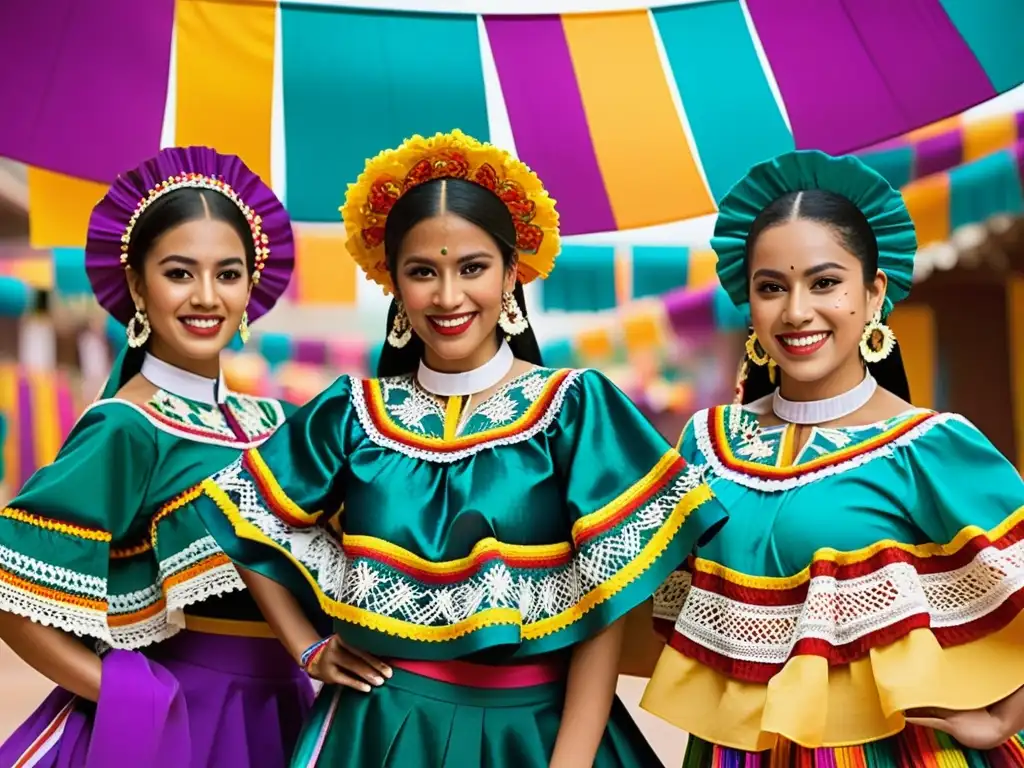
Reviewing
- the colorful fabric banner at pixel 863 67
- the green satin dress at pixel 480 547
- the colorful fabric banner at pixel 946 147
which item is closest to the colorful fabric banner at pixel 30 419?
the colorful fabric banner at pixel 946 147

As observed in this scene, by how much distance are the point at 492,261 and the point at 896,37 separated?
152cm

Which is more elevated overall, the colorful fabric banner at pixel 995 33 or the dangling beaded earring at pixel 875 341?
the colorful fabric banner at pixel 995 33

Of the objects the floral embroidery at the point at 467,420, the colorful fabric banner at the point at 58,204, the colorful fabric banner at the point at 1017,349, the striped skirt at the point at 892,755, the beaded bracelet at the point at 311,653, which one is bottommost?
the striped skirt at the point at 892,755

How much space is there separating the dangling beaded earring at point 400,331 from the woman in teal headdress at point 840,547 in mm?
523

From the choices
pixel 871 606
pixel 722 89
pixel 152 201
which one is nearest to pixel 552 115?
pixel 722 89

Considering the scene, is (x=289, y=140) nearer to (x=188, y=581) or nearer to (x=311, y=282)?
(x=188, y=581)

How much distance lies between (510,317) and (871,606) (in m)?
0.72

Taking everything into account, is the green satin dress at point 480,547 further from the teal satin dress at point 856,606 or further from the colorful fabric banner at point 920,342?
the colorful fabric banner at point 920,342

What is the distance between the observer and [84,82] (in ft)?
9.39

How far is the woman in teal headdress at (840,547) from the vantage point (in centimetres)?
163

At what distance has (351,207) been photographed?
1.93 m

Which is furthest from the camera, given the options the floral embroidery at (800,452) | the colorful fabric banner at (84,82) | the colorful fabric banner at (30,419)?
the colorful fabric banner at (30,419)

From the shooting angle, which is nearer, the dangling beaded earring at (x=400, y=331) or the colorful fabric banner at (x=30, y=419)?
the dangling beaded earring at (x=400, y=331)

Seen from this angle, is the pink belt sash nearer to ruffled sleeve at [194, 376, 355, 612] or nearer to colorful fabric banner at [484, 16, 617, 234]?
ruffled sleeve at [194, 376, 355, 612]
